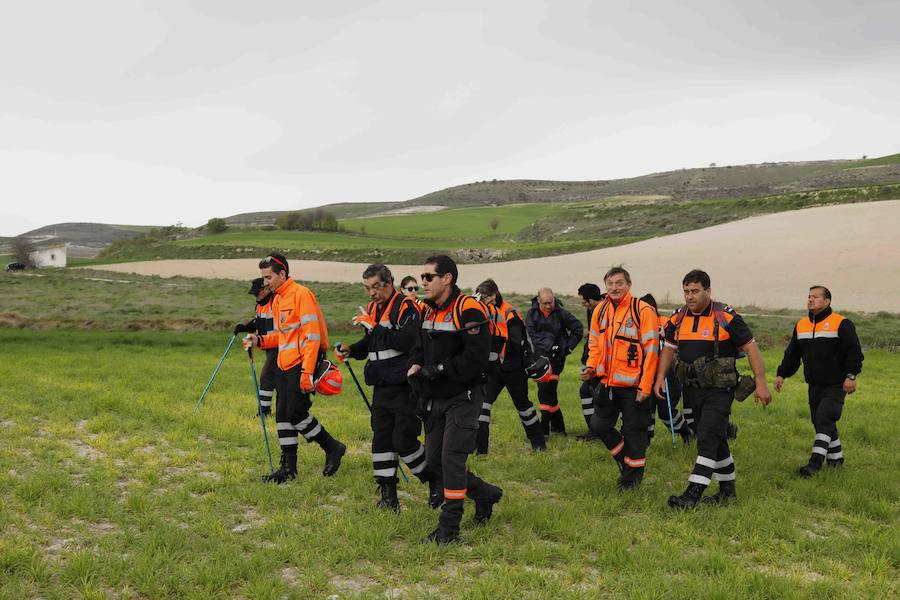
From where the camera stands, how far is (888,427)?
33.4ft

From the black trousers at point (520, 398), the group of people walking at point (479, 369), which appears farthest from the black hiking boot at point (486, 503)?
the black trousers at point (520, 398)

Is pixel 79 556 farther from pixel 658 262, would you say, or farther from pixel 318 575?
pixel 658 262

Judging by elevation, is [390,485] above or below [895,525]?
above

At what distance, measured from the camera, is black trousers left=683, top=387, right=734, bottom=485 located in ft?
23.0

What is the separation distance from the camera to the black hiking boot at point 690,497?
689cm

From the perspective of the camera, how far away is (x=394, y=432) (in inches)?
270

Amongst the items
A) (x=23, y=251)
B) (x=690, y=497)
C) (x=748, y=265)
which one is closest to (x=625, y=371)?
(x=690, y=497)

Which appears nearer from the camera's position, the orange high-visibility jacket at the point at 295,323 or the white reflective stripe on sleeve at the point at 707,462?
the white reflective stripe on sleeve at the point at 707,462

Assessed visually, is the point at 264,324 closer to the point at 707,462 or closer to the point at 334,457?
the point at 334,457

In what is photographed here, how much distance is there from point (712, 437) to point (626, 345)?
133cm

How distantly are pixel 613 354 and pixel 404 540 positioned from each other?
321 centimetres

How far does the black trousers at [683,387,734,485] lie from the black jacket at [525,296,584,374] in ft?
9.51

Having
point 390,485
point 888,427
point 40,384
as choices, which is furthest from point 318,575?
point 40,384

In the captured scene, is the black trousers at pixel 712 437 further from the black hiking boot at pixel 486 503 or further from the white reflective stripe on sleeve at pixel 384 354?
the white reflective stripe on sleeve at pixel 384 354
